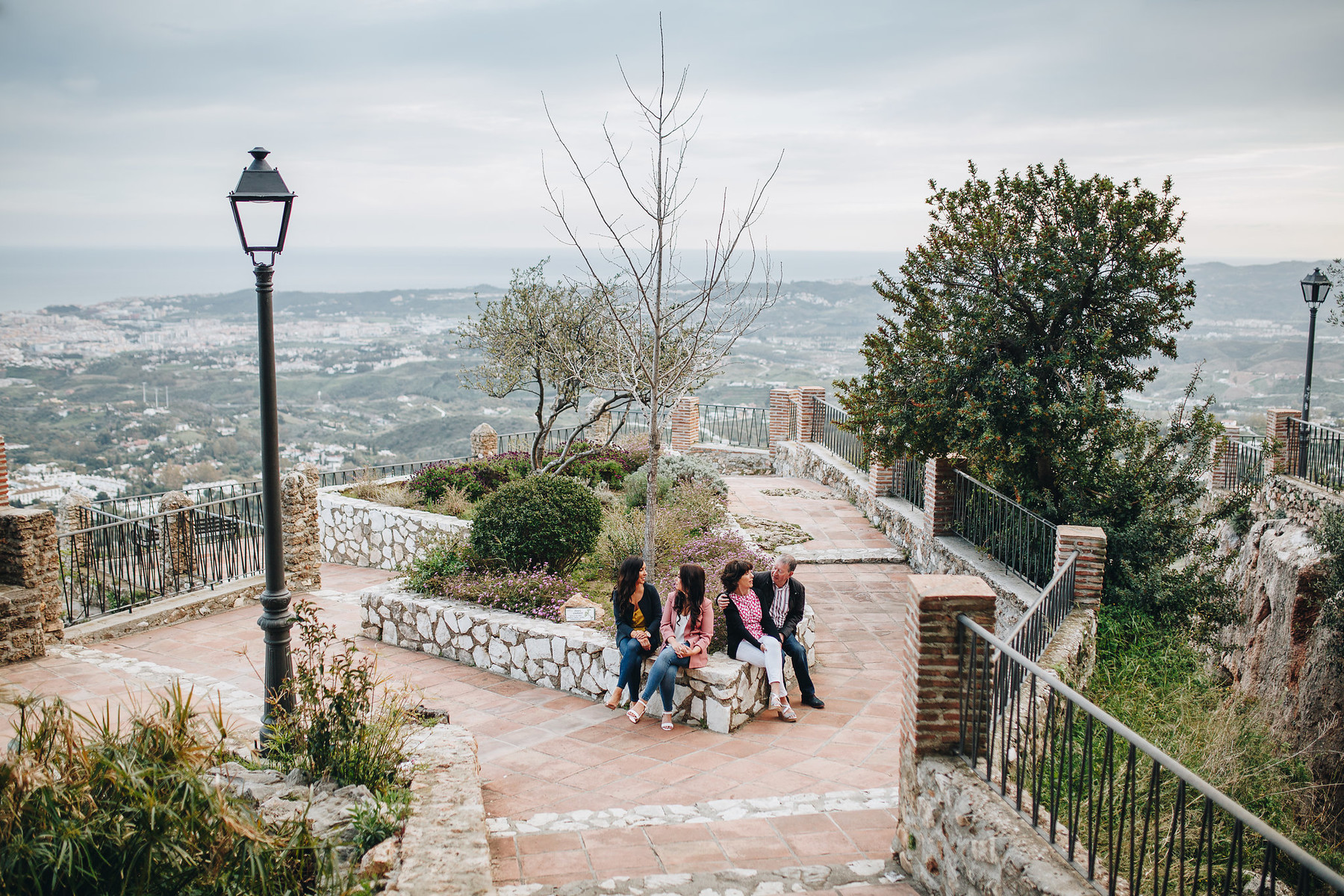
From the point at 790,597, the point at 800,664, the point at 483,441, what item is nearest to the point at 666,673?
the point at 800,664

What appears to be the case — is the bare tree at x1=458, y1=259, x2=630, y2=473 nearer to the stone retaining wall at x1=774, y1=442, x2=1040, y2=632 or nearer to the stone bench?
the stone retaining wall at x1=774, y1=442, x2=1040, y2=632

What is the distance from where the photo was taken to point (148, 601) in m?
9.98

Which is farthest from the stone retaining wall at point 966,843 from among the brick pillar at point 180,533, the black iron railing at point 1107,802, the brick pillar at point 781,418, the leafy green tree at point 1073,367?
the brick pillar at point 781,418

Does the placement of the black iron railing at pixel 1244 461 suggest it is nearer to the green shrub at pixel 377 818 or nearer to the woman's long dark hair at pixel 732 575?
the woman's long dark hair at pixel 732 575

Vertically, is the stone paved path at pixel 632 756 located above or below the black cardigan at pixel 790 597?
below

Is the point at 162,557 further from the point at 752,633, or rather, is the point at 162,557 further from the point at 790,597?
the point at 790,597

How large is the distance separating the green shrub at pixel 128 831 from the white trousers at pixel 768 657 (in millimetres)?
3768

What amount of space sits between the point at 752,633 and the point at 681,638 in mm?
595

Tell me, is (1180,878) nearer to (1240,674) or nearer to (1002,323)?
(1002,323)

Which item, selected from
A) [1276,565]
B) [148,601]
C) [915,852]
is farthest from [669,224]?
[1276,565]

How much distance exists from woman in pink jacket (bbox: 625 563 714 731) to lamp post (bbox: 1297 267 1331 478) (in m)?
16.7

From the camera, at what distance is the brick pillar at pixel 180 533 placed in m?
10.4

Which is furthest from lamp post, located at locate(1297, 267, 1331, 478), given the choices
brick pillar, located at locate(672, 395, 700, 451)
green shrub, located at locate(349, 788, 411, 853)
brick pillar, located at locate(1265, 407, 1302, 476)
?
green shrub, located at locate(349, 788, 411, 853)

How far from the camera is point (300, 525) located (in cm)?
1116
